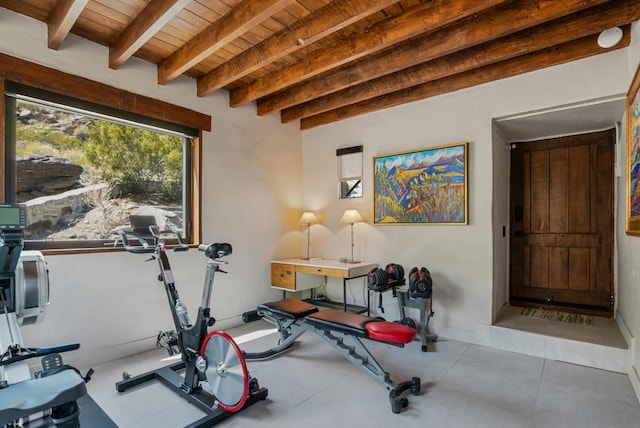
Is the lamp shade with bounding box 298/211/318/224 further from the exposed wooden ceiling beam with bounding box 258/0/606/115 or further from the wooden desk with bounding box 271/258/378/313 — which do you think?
the exposed wooden ceiling beam with bounding box 258/0/606/115

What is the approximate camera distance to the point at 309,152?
5.08m

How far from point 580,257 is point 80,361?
5519mm

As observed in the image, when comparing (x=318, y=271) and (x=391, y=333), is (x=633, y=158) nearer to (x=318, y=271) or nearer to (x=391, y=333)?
(x=391, y=333)

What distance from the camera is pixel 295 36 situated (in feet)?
9.03

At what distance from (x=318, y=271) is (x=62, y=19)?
10.8ft

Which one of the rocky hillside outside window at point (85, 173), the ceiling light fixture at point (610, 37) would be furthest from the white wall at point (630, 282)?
the rocky hillside outside window at point (85, 173)

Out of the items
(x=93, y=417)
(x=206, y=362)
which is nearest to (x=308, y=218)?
(x=206, y=362)

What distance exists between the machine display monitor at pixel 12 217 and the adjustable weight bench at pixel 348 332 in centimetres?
193

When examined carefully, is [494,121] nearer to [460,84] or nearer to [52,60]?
[460,84]

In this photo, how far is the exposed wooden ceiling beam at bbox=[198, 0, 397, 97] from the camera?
2.35 metres

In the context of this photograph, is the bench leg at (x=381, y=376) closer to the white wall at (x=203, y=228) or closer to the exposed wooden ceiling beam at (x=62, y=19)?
the white wall at (x=203, y=228)

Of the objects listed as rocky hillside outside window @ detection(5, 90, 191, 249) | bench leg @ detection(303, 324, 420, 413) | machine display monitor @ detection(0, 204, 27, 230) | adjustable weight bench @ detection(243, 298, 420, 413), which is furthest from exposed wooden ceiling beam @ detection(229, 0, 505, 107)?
machine display monitor @ detection(0, 204, 27, 230)

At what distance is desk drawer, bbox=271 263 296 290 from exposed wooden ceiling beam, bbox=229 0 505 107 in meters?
2.17

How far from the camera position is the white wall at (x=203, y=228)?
2785 millimetres
